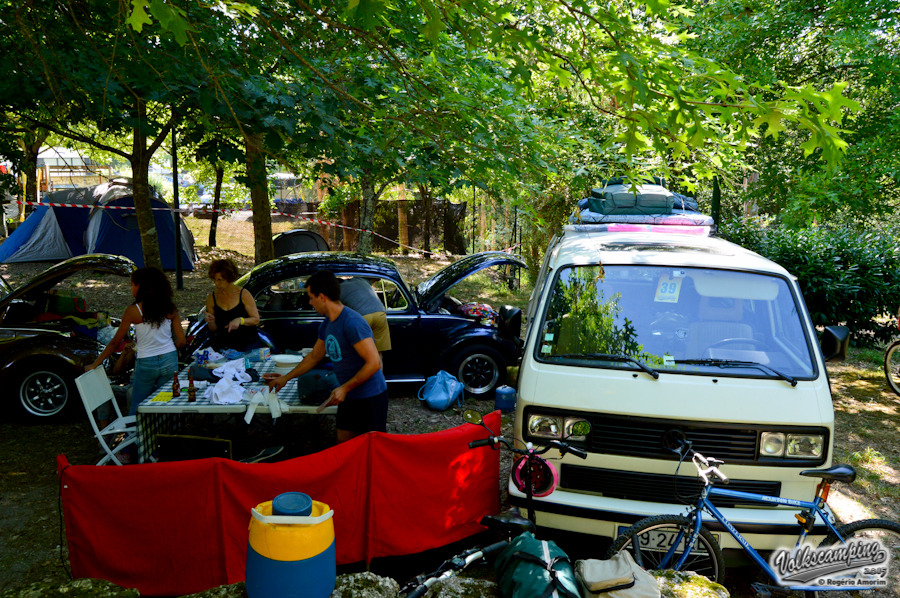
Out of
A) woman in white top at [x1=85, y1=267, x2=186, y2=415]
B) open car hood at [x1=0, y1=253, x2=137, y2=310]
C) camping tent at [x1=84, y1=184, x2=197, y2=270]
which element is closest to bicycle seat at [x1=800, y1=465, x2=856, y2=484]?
woman in white top at [x1=85, y1=267, x2=186, y2=415]

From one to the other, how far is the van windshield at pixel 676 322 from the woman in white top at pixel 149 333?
3413mm

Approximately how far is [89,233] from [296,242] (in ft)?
16.8

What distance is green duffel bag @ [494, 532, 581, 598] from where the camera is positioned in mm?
2633

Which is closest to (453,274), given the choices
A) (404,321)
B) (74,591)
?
(404,321)

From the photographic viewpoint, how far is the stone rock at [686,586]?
2881 millimetres

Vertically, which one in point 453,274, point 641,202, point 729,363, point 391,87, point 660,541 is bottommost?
point 660,541

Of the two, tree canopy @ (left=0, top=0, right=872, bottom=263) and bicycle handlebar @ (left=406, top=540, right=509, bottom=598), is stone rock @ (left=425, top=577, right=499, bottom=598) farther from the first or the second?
tree canopy @ (left=0, top=0, right=872, bottom=263)

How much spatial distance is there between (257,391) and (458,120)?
12.0 feet

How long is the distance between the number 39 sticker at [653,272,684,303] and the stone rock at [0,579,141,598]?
3582mm

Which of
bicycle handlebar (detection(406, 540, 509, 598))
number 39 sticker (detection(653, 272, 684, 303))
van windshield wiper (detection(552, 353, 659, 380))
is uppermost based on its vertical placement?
number 39 sticker (detection(653, 272, 684, 303))


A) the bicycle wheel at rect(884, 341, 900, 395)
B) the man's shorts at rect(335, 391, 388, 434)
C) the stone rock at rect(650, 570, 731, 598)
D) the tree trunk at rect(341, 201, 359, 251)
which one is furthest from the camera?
the tree trunk at rect(341, 201, 359, 251)

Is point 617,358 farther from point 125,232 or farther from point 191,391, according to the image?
point 125,232

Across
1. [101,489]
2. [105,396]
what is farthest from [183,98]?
[101,489]

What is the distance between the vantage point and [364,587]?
288 centimetres
